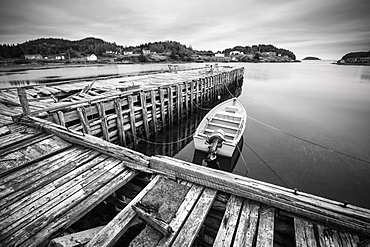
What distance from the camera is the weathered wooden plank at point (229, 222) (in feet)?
7.89

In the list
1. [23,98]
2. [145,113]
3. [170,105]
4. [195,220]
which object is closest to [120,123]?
[145,113]

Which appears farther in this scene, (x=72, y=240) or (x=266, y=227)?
(x=266, y=227)

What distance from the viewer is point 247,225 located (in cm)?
258

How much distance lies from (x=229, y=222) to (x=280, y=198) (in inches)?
37.7

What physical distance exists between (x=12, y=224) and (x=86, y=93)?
10.6 meters

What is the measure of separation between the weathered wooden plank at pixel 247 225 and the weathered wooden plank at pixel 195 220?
1.76 feet

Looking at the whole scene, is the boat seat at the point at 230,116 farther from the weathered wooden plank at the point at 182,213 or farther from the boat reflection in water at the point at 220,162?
the weathered wooden plank at the point at 182,213

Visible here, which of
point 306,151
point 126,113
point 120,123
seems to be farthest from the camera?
point 306,151

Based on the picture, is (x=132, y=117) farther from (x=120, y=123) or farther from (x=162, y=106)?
(x=162, y=106)

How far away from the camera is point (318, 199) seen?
2871mm

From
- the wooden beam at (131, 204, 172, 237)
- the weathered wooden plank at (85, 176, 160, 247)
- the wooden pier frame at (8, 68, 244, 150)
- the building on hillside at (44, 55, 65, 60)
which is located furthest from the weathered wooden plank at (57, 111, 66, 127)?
the building on hillside at (44, 55, 65, 60)

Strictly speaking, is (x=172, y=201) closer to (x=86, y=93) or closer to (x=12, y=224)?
(x=12, y=224)

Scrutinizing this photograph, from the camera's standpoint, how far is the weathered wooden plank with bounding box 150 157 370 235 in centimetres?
247

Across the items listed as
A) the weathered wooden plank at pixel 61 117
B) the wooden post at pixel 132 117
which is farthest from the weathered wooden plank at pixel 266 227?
the wooden post at pixel 132 117
